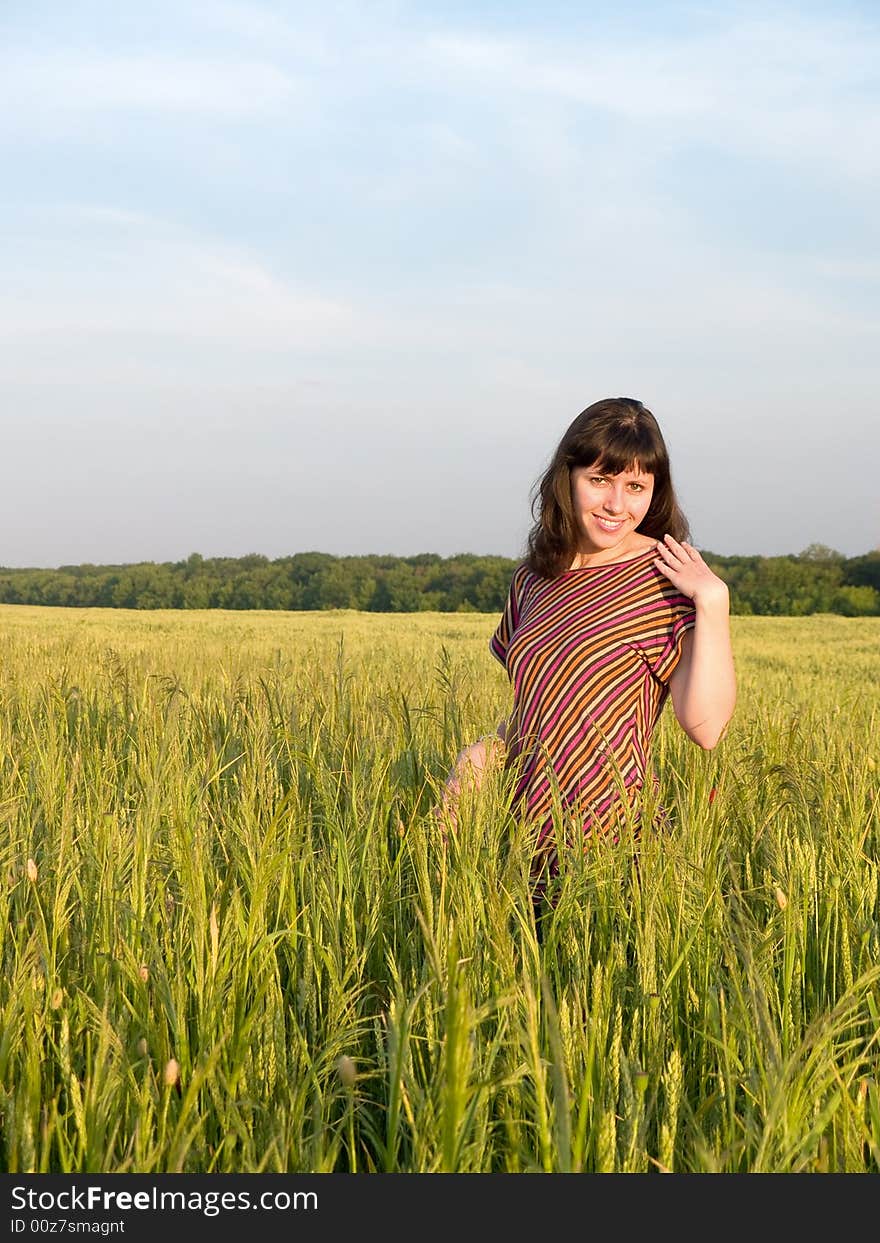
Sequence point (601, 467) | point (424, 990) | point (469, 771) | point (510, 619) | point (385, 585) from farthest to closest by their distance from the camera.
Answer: point (385, 585) → point (510, 619) → point (601, 467) → point (469, 771) → point (424, 990)

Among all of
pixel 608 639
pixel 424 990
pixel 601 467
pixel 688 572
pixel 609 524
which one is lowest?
pixel 424 990

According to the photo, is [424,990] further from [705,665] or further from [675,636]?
[675,636]

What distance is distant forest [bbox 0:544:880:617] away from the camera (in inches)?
1736

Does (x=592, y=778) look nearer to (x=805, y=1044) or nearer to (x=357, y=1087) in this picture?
(x=357, y=1087)

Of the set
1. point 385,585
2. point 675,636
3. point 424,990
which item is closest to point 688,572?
point 675,636

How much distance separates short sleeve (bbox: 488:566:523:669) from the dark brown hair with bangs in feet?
0.38

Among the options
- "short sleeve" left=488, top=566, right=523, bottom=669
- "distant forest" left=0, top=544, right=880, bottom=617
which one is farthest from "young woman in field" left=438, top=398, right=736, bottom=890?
"distant forest" left=0, top=544, right=880, bottom=617

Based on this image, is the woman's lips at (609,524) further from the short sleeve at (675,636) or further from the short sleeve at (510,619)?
the short sleeve at (510,619)

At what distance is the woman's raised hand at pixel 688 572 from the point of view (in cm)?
237

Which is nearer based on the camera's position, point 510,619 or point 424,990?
point 424,990

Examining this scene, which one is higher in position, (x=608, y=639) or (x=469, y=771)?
(x=608, y=639)

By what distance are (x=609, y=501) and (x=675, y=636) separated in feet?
1.37

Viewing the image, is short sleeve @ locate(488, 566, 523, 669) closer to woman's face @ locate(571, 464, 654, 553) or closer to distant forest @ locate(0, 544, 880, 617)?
woman's face @ locate(571, 464, 654, 553)

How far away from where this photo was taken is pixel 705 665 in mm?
2375
